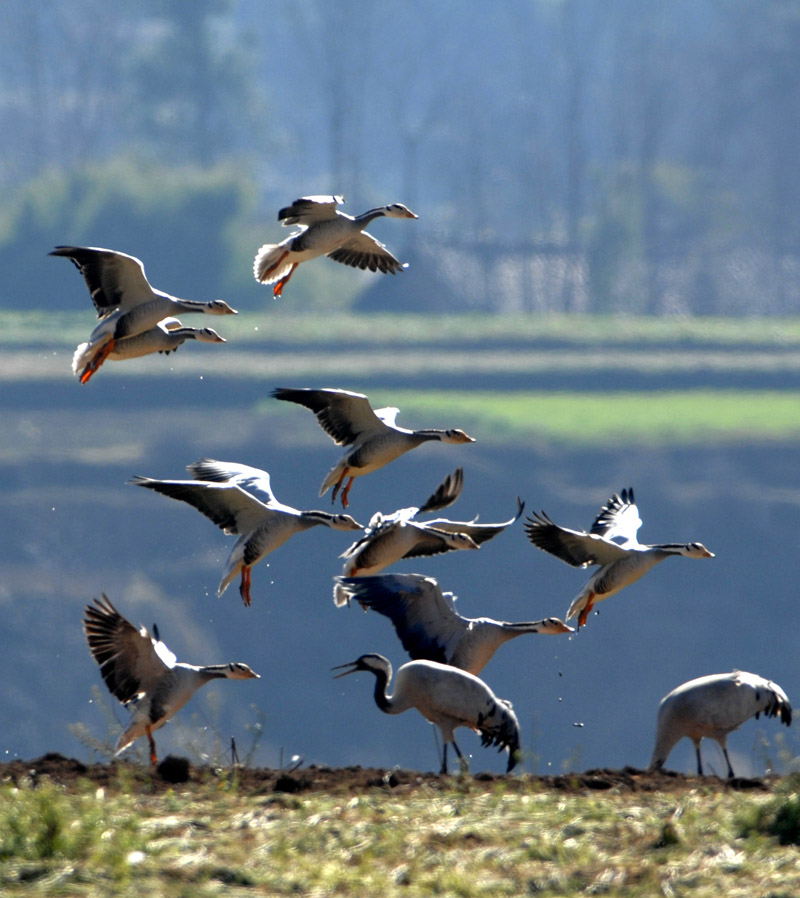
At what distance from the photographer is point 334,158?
10806cm

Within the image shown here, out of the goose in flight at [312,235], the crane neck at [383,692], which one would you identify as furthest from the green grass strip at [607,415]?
the crane neck at [383,692]

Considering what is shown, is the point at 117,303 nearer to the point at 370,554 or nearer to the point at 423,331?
the point at 370,554

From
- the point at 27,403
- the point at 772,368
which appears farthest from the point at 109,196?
the point at 772,368

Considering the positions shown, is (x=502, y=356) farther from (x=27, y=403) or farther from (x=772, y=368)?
(x=27, y=403)

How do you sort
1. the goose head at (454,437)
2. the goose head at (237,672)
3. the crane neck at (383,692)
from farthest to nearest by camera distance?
the goose head at (454,437), the crane neck at (383,692), the goose head at (237,672)

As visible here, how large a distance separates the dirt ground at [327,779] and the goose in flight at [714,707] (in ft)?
1.87

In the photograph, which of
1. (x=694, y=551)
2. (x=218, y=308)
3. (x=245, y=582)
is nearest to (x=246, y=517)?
(x=245, y=582)

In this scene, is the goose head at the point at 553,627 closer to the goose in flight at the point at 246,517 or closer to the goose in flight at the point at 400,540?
the goose in flight at the point at 400,540

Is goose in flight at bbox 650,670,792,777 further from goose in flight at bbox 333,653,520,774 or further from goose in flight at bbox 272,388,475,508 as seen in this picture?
goose in flight at bbox 272,388,475,508

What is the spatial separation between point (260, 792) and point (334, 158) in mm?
100156

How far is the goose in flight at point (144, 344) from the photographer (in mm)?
13578

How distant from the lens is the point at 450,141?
116 m

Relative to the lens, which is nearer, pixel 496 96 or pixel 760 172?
pixel 760 172

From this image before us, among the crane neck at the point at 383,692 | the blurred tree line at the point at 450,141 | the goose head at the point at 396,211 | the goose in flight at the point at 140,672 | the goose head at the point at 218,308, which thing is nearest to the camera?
the goose in flight at the point at 140,672
